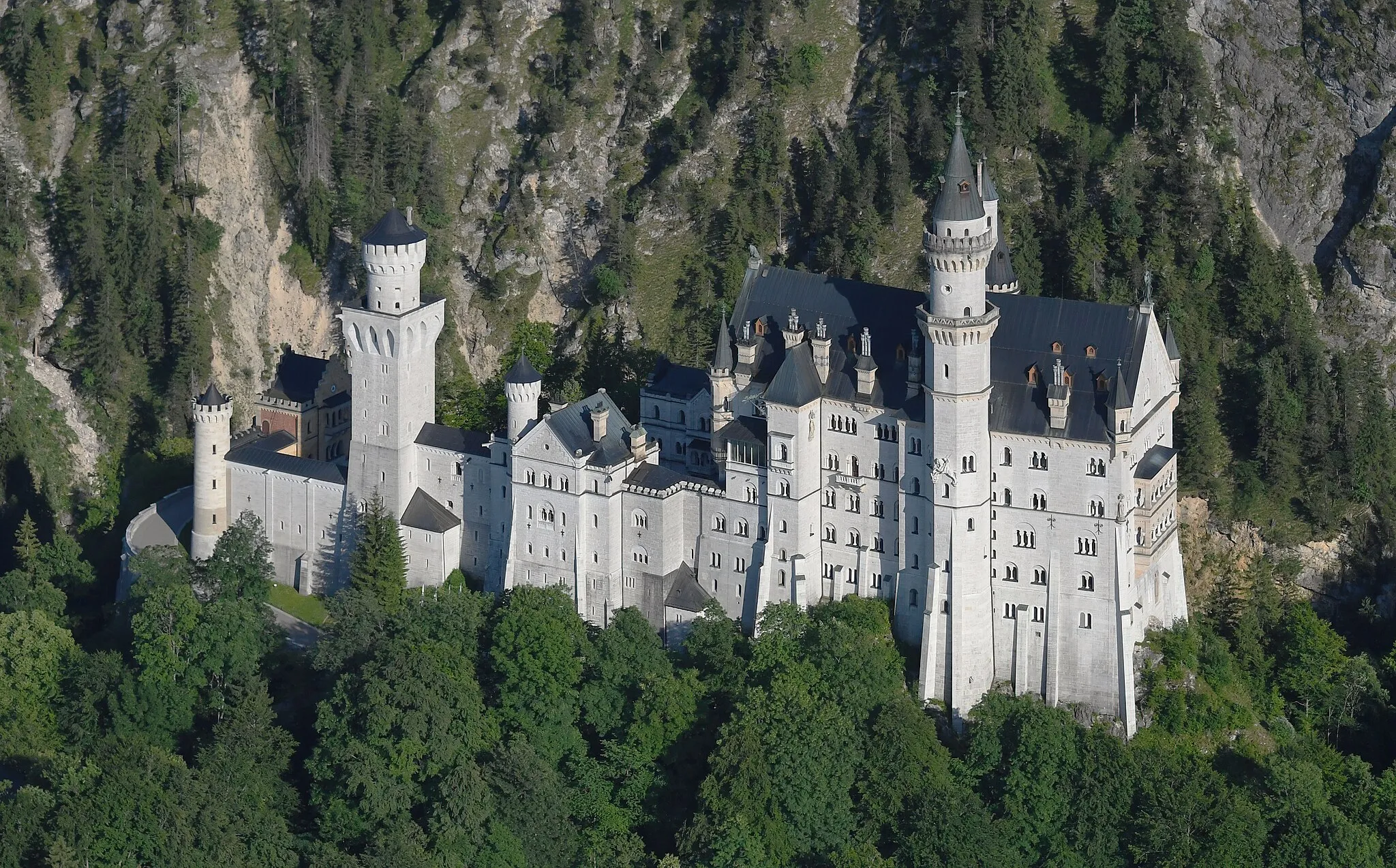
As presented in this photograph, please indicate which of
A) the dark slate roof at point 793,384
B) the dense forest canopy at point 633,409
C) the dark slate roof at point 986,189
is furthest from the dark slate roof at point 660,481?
the dark slate roof at point 986,189

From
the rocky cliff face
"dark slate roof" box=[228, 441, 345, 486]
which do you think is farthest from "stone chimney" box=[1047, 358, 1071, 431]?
"dark slate roof" box=[228, 441, 345, 486]

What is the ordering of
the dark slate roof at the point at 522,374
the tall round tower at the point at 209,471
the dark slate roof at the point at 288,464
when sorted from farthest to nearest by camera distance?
the tall round tower at the point at 209,471
the dark slate roof at the point at 288,464
the dark slate roof at the point at 522,374

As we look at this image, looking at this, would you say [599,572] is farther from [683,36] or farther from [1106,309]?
[683,36]

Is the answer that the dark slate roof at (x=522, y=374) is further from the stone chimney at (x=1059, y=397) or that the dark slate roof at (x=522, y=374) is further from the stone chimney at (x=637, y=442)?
the stone chimney at (x=1059, y=397)

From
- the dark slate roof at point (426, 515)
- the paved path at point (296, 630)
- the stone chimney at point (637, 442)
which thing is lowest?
the paved path at point (296, 630)

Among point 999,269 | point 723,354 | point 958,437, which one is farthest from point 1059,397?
point 723,354

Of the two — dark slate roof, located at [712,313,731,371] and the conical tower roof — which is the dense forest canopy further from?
dark slate roof, located at [712,313,731,371]
